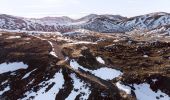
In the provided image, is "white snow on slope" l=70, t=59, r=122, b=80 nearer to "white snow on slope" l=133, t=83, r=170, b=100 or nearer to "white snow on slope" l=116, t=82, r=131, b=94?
"white snow on slope" l=116, t=82, r=131, b=94

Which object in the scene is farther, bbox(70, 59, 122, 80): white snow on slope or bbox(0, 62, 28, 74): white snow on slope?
bbox(0, 62, 28, 74): white snow on slope

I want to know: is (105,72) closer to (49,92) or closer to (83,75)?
(83,75)

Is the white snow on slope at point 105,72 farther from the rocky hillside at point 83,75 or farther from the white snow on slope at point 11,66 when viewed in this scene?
the white snow on slope at point 11,66

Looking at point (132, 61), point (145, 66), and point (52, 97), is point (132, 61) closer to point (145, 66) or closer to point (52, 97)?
point (145, 66)

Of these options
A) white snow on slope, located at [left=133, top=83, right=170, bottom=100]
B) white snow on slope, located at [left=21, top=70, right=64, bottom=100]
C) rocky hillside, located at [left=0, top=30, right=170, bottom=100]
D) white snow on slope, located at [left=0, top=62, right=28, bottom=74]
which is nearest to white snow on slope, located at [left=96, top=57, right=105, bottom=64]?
rocky hillside, located at [left=0, top=30, right=170, bottom=100]

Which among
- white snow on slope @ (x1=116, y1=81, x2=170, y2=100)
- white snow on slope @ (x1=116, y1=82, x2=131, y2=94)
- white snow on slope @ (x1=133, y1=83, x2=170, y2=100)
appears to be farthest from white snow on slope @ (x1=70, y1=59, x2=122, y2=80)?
white snow on slope @ (x1=133, y1=83, x2=170, y2=100)

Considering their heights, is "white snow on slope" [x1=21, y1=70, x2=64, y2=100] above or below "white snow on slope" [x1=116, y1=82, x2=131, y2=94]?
below

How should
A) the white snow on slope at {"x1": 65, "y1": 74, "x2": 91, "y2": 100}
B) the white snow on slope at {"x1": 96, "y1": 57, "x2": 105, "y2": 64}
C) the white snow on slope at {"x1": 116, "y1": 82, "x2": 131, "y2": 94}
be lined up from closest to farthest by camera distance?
the white snow on slope at {"x1": 65, "y1": 74, "x2": 91, "y2": 100}
the white snow on slope at {"x1": 116, "y1": 82, "x2": 131, "y2": 94}
the white snow on slope at {"x1": 96, "y1": 57, "x2": 105, "y2": 64}

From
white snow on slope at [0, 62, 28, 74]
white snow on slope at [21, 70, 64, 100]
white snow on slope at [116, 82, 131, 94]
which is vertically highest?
white snow on slope at [116, 82, 131, 94]

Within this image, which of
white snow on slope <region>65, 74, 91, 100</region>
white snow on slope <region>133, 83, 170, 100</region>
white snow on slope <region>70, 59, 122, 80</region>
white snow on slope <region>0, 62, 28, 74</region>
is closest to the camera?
white snow on slope <region>65, 74, 91, 100</region>
